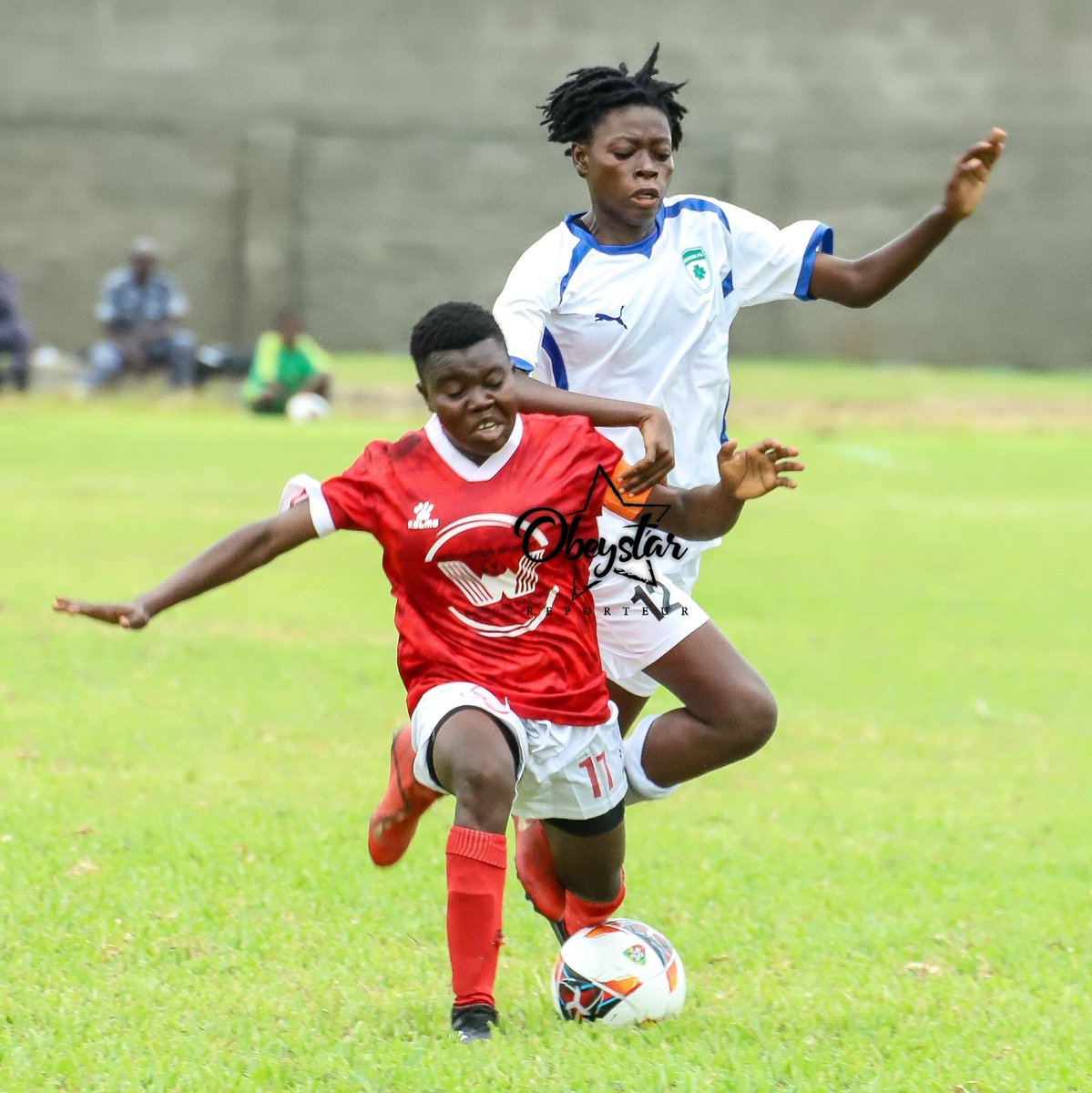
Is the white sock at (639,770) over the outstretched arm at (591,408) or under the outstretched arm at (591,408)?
under

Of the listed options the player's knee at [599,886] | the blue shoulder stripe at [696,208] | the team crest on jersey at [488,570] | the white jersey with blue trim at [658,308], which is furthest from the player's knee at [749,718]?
the blue shoulder stripe at [696,208]

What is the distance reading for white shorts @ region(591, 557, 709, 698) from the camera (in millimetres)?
5223

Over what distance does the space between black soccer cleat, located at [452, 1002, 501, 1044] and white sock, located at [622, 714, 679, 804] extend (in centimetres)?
121

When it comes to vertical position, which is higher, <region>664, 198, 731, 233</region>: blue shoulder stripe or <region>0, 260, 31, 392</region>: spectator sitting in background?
<region>664, 198, 731, 233</region>: blue shoulder stripe

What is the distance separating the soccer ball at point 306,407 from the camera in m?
22.6

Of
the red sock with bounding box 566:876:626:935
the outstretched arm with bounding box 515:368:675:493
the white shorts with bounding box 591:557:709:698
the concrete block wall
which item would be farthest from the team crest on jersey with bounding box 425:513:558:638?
the concrete block wall

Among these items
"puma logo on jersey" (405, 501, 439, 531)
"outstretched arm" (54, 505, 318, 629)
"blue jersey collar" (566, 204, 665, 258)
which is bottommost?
"outstretched arm" (54, 505, 318, 629)

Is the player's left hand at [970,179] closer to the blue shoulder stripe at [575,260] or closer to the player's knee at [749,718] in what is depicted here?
the blue shoulder stripe at [575,260]

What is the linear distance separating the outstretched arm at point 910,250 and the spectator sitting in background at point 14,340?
20413mm

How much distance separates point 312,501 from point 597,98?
152 centimetres

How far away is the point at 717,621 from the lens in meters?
11.2

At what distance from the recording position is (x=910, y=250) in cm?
532

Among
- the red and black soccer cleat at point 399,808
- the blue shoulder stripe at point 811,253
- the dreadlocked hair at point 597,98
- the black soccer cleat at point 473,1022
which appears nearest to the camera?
the black soccer cleat at point 473,1022

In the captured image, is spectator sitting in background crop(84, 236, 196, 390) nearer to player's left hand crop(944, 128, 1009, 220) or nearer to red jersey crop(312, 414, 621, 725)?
player's left hand crop(944, 128, 1009, 220)
